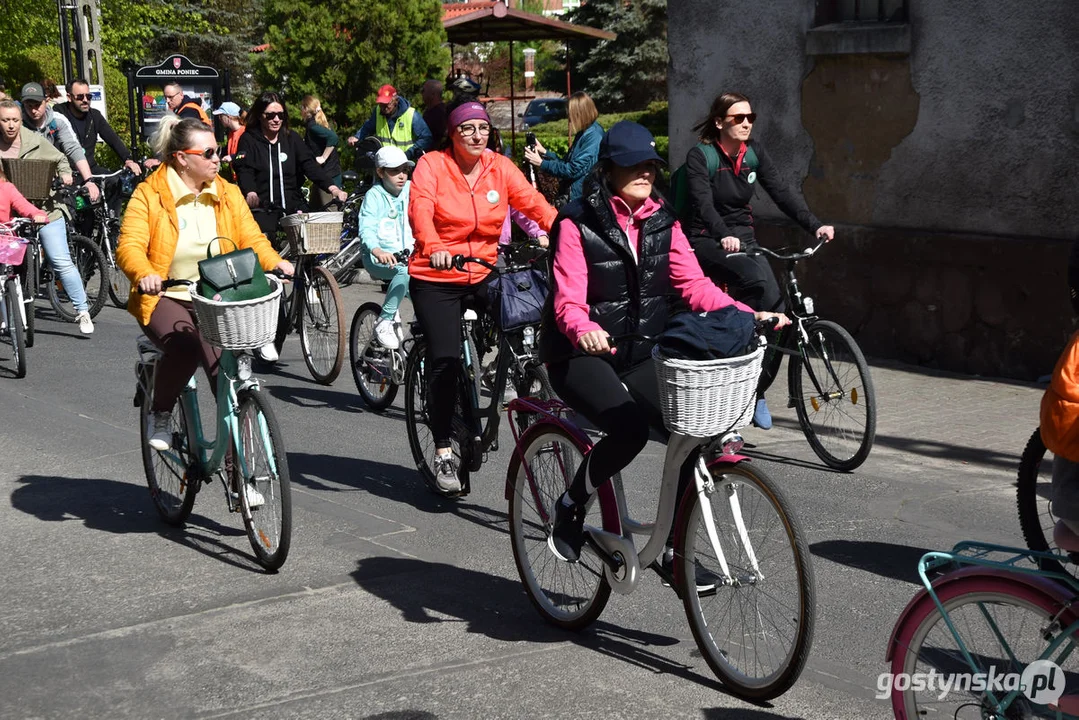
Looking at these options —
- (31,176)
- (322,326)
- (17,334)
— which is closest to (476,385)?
(322,326)

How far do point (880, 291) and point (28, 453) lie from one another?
21.0 ft

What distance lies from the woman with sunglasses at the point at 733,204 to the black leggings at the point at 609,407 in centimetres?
318

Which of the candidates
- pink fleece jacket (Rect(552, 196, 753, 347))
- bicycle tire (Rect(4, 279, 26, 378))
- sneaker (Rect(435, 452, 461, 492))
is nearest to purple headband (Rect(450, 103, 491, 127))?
sneaker (Rect(435, 452, 461, 492))

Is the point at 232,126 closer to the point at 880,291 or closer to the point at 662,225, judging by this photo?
the point at 880,291

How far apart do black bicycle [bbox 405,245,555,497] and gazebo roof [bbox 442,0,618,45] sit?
14.4 m

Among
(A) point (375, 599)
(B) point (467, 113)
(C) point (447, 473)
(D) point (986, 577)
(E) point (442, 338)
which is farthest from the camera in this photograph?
(C) point (447, 473)

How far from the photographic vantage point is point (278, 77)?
22.9 metres

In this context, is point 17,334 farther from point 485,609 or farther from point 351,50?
point 351,50

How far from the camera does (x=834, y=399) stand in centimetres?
801

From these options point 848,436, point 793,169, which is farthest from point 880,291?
point 848,436

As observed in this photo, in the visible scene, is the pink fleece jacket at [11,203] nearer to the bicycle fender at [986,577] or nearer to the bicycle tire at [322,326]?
the bicycle tire at [322,326]

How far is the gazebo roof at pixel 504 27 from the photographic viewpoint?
21.4m

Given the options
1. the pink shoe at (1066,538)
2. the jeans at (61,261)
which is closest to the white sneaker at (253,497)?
the pink shoe at (1066,538)

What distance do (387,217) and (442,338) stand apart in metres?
2.43
